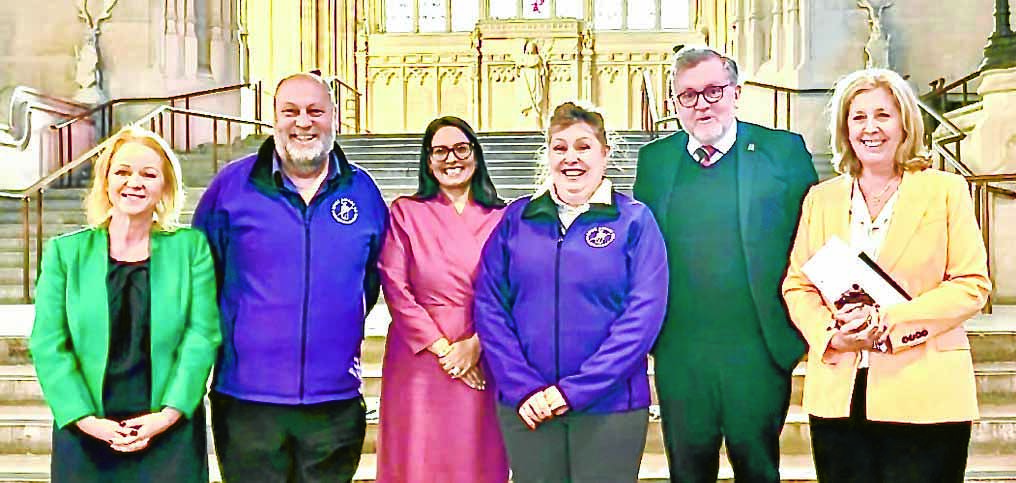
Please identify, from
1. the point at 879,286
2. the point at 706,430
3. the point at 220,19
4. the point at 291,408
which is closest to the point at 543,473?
the point at 706,430

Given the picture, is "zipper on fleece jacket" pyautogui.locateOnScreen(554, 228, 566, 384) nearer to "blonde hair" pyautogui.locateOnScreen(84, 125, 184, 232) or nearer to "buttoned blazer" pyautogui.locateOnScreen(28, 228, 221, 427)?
"buttoned blazer" pyautogui.locateOnScreen(28, 228, 221, 427)

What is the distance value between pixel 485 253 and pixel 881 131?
124 cm

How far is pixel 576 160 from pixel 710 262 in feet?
1.73

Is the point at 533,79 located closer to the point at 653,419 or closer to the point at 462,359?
the point at 653,419

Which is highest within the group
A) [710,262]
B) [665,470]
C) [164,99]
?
[164,99]

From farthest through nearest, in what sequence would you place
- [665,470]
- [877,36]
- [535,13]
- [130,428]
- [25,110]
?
1. [535,13]
2. [877,36]
3. [25,110]
4. [665,470]
5. [130,428]

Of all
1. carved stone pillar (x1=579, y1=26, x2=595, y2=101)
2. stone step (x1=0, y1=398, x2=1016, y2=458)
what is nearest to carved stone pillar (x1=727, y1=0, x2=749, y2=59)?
carved stone pillar (x1=579, y1=26, x2=595, y2=101)

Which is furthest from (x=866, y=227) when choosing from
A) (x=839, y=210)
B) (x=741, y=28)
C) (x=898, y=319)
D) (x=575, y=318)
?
(x=741, y=28)

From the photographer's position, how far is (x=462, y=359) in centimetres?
345

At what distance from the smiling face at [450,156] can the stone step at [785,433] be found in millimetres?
1815

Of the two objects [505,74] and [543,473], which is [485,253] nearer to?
[543,473]

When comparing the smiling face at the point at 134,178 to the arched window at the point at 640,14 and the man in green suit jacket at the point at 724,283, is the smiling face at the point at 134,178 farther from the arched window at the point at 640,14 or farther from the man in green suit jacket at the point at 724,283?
the arched window at the point at 640,14

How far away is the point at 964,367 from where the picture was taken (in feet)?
9.87

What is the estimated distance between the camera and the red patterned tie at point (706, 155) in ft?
11.1
